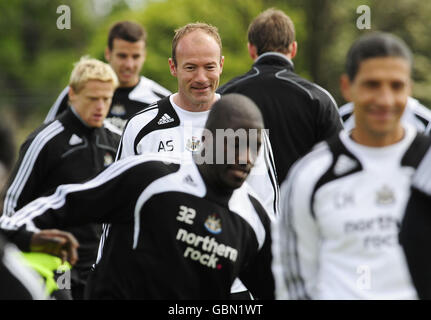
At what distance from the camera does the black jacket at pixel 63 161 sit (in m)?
7.04

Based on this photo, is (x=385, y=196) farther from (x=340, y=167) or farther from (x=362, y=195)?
(x=340, y=167)

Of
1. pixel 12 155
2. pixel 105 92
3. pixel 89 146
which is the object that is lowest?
pixel 12 155

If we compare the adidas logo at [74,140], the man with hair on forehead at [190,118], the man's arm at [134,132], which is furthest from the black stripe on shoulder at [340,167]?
the adidas logo at [74,140]

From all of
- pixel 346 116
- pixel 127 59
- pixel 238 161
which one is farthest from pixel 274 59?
pixel 238 161

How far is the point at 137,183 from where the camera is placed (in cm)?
472

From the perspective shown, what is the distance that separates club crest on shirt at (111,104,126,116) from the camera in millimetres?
9219

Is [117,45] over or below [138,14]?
below

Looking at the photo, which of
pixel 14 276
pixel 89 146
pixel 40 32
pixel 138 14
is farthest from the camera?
pixel 40 32

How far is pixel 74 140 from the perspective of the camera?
298 inches

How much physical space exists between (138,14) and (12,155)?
26.3 m

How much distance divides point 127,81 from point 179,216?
4.89 m
